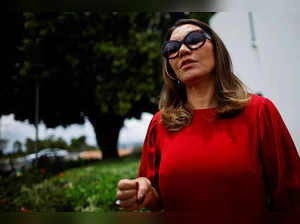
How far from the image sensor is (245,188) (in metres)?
1.15

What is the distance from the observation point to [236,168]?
1.15m

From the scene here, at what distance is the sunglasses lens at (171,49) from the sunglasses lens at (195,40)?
0.21ft

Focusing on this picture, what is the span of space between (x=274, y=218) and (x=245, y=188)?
0.29 meters

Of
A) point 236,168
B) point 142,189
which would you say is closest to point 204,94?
point 236,168

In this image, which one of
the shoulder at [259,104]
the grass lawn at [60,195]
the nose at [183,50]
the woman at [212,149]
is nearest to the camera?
the woman at [212,149]

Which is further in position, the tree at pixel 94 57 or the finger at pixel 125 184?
the tree at pixel 94 57

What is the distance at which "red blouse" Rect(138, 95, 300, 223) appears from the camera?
45.4 inches

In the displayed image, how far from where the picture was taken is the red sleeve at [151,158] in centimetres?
139

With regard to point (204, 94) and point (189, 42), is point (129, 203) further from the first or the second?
point (189, 42)

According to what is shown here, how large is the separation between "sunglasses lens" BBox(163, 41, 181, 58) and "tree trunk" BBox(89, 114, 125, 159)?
821cm

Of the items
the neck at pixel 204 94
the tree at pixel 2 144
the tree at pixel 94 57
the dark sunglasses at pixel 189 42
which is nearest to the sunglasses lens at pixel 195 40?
the dark sunglasses at pixel 189 42

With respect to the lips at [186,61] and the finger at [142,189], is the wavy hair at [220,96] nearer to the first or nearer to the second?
the lips at [186,61]

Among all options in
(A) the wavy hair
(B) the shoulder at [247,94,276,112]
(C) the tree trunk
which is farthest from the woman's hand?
(C) the tree trunk

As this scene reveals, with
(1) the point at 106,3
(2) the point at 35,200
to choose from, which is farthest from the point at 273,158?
(2) the point at 35,200
